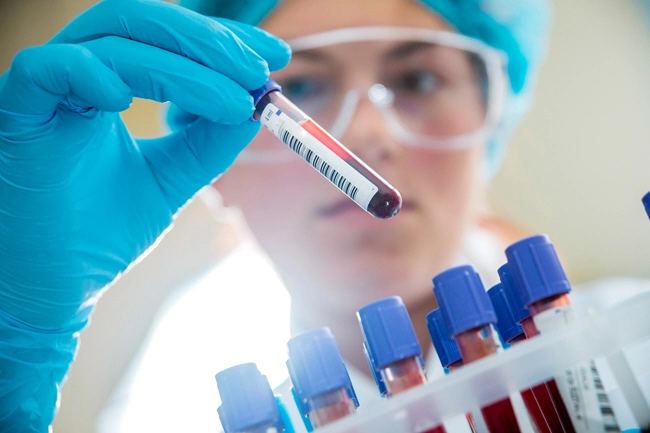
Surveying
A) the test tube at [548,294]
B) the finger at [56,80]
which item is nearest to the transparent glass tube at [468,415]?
the test tube at [548,294]

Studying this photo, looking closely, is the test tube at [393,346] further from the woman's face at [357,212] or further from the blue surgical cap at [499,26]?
the blue surgical cap at [499,26]

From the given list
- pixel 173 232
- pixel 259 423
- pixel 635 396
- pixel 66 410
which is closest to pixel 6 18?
Result: pixel 173 232

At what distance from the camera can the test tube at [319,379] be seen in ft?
2.20

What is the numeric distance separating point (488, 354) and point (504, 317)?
11 cm

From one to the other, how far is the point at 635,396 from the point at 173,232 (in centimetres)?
130

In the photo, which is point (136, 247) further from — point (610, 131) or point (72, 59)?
point (610, 131)

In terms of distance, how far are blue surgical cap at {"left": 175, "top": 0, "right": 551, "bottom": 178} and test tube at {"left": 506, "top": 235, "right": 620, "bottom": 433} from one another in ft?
3.62

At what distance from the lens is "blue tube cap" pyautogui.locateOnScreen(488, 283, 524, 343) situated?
29.0 inches

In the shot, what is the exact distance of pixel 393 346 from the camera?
65 cm

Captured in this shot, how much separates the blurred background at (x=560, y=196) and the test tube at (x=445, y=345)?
896 millimetres

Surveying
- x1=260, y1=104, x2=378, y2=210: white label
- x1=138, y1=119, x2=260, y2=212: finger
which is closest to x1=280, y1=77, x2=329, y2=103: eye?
x1=138, y1=119, x2=260, y2=212: finger

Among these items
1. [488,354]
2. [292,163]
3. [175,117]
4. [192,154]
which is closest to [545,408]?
[488,354]

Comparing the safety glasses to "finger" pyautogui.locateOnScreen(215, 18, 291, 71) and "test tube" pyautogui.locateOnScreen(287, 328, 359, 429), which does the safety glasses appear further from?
"test tube" pyautogui.locateOnScreen(287, 328, 359, 429)

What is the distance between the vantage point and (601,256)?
5.51 ft
